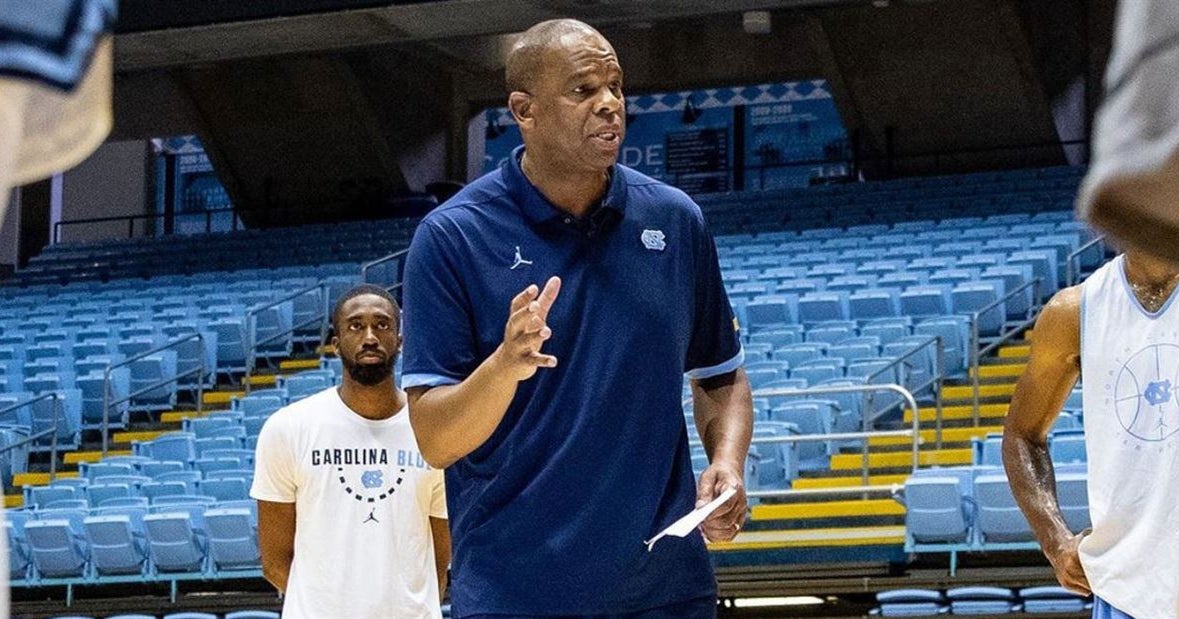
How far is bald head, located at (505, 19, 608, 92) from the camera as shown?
352 centimetres

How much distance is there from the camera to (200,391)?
17656mm

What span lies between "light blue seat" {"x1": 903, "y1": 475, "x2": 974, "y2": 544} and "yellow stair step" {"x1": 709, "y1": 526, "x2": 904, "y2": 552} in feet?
1.31

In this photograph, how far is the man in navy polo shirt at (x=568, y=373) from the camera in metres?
3.39

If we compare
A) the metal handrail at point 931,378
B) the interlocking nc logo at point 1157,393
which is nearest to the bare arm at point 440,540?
the interlocking nc logo at point 1157,393

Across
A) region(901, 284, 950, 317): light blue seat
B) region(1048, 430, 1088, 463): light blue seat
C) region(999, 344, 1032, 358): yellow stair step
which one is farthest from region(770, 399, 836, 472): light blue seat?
region(901, 284, 950, 317): light blue seat

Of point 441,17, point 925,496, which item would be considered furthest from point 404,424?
point 441,17

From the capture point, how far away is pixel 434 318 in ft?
11.5

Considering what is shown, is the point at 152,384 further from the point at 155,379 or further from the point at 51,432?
the point at 51,432

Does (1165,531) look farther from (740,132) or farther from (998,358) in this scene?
(740,132)

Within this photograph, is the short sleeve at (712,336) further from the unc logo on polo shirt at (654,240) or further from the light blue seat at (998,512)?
the light blue seat at (998,512)

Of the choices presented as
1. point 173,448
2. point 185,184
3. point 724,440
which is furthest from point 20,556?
point 185,184

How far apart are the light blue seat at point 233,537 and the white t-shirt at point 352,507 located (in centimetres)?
689

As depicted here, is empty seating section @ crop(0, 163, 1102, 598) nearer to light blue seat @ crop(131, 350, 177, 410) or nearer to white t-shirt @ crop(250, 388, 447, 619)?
light blue seat @ crop(131, 350, 177, 410)

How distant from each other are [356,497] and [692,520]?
247cm
